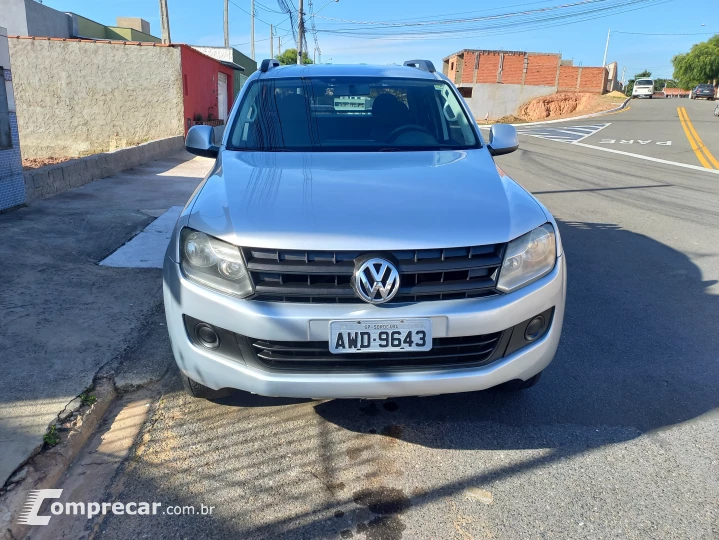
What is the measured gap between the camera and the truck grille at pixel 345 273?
2.37m

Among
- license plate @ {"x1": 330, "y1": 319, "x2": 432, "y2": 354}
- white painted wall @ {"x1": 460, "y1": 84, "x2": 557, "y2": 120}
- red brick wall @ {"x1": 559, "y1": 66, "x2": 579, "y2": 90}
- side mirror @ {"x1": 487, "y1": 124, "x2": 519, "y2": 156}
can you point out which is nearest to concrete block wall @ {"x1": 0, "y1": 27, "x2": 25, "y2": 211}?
side mirror @ {"x1": 487, "y1": 124, "x2": 519, "y2": 156}

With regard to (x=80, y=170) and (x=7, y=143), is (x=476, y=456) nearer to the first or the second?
(x=7, y=143)

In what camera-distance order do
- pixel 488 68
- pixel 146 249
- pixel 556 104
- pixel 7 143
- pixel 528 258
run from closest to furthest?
pixel 528 258 < pixel 146 249 < pixel 7 143 < pixel 556 104 < pixel 488 68

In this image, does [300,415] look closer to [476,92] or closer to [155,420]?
[155,420]

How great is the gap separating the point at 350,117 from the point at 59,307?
2.45 metres

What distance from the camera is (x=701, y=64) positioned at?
238 ft

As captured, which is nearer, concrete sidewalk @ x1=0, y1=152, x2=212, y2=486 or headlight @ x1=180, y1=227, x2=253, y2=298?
headlight @ x1=180, y1=227, x2=253, y2=298

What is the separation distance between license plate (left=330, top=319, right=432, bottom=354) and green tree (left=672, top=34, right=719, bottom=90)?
86.4 meters

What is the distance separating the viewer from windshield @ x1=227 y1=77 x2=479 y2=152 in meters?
3.72

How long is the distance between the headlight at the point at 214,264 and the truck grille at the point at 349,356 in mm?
229

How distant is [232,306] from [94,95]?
17.0 m

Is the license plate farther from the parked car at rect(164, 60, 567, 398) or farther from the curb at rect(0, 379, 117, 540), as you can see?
the curb at rect(0, 379, 117, 540)

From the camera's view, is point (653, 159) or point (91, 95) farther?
point (91, 95)

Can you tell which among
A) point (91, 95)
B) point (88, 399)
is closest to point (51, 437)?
point (88, 399)
